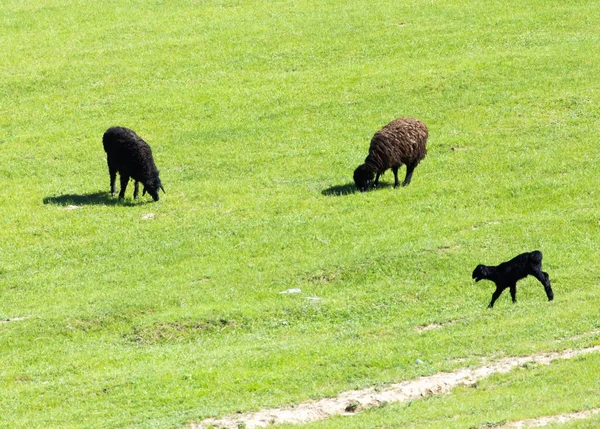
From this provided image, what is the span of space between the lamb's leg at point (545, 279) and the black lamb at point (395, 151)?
33.0 feet

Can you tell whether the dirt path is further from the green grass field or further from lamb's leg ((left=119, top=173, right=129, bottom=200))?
lamb's leg ((left=119, top=173, right=129, bottom=200))

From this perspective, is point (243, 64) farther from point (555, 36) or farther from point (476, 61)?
point (555, 36)

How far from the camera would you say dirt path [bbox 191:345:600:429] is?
17.4 meters

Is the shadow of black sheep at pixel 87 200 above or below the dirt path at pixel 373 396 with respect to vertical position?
below

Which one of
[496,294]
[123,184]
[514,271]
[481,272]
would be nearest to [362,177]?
[123,184]

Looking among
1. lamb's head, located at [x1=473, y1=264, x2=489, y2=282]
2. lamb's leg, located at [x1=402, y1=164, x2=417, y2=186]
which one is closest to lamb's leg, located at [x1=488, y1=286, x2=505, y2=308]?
lamb's head, located at [x1=473, y1=264, x2=489, y2=282]

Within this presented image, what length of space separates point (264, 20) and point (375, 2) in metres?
5.64

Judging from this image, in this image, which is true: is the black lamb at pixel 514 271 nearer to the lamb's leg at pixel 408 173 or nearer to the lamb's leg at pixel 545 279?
the lamb's leg at pixel 545 279

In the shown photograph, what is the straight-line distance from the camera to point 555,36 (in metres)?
44.8

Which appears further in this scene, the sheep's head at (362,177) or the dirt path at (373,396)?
the sheep's head at (362,177)

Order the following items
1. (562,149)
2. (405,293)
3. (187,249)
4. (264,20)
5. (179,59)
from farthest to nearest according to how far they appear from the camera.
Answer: (264,20) < (179,59) < (562,149) < (187,249) < (405,293)

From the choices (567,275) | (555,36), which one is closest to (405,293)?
(567,275)

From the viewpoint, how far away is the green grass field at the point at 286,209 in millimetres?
19469

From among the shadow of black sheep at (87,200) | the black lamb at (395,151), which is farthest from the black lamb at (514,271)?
the shadow of black sheep at (87,200)
